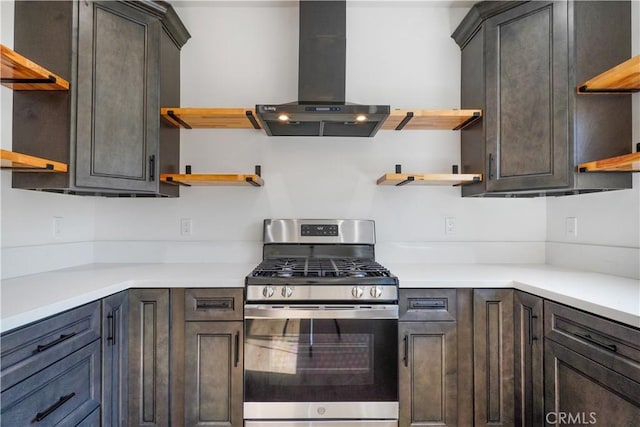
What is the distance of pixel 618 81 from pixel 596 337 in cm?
116

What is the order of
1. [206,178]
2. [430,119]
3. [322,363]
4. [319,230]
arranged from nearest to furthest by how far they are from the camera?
[322,363], [206,178], [430,119], [319,230]

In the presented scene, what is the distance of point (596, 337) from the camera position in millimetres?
1183

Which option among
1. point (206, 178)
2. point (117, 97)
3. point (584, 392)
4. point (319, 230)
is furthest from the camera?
point (319, 230)

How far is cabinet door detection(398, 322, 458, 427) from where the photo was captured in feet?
5.33

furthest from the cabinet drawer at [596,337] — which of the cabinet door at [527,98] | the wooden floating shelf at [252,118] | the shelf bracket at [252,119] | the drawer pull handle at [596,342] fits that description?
the shelf bracket at [252,119]

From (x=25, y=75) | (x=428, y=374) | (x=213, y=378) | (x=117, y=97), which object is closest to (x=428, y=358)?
(x=428, y=374)

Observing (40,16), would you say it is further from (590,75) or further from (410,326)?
(590,75)

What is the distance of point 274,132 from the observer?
7.07ft

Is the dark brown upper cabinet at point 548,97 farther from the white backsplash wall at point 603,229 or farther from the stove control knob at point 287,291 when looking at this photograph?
the stove control knob at point 287,291

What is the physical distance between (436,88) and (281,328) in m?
1.82

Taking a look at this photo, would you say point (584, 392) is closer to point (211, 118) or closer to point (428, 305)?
point (428, 305)

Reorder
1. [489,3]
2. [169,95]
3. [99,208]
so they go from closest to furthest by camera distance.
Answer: [489,3] → [169,95] → [99,208]

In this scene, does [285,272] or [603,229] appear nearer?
[285,272]

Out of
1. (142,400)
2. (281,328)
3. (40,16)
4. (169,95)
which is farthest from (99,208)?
(281,328)
